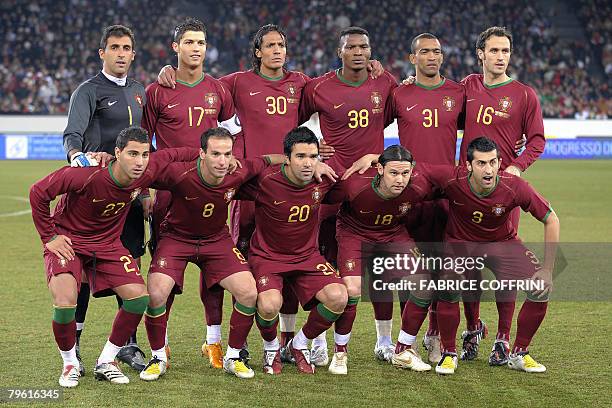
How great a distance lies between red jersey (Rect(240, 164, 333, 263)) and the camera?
604cm

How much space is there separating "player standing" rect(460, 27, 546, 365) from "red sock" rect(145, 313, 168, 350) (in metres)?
2.05

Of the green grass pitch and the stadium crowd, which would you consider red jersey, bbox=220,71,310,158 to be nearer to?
the green grass pitch

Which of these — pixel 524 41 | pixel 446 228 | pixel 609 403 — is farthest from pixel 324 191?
pixel 524 41

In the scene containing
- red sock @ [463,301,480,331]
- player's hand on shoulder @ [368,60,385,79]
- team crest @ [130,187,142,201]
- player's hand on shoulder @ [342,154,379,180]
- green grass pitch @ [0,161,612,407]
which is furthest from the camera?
player's hand on shoulder @ [368,60,385,79]

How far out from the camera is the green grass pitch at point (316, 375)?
5230 millimetres

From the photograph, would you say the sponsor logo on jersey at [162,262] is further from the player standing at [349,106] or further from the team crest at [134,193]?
the player standing at [349,106]

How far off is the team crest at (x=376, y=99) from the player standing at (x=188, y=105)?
1.05 m

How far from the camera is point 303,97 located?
22.2 ft

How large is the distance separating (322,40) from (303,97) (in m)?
24.3

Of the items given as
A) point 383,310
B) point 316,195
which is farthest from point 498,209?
point 316,195

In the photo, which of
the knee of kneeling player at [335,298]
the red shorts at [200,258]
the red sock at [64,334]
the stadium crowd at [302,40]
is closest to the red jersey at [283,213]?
the red shorts at [200,258]

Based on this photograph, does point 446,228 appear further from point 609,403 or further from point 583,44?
point 583,44

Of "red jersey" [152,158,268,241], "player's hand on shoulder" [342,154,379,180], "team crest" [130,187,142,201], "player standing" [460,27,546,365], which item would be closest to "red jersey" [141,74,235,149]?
"red jersey" [152,158,268,241]

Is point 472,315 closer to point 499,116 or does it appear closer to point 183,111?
point 499,116
